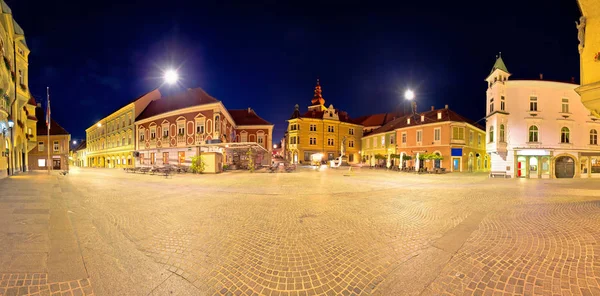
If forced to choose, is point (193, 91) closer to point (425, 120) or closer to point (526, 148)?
point (425, 120)

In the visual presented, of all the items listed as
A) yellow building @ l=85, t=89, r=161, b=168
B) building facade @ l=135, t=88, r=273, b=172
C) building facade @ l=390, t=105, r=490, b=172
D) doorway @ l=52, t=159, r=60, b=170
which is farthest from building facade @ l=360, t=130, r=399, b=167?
doorway @ l=52, t=159, r=60, b=170

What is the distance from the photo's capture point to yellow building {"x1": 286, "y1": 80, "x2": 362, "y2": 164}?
2062 inches

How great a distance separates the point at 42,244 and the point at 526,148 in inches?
1349

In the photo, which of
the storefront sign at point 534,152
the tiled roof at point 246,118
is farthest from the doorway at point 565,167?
the tiled roof at point 246,118

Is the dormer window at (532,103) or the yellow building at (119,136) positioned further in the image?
the yellow building at (119,136)

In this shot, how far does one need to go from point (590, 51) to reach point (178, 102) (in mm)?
38371

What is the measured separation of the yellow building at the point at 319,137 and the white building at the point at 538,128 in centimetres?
2983

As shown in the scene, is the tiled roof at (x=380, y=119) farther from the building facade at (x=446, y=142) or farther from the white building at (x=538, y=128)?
the white building at (x=538, y=128)

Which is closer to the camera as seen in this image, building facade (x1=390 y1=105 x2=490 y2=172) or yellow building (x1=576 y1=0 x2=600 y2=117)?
yellow building (x1=576 y1=0 x2=600 y2=117)

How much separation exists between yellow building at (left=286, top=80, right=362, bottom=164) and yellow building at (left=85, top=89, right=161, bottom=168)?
27878 mm

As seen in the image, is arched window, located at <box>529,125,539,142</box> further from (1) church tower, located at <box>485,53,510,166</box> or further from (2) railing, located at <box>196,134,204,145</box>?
(2) railing, located at <box>196,134,204,145</box>

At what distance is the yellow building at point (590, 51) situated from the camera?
7.57 meters

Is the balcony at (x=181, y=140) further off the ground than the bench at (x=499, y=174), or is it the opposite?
the balcony at (x=181, y=140)

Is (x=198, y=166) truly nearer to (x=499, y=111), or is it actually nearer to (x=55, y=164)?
(x=499, y=111)
